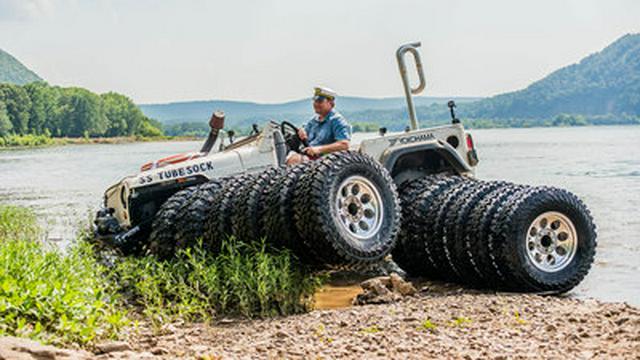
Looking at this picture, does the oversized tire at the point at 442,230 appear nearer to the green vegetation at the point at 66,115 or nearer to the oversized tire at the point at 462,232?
the oversized tire at the point at 462,232

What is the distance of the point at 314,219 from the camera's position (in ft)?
27.1

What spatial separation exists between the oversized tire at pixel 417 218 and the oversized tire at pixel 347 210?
3.37 feet

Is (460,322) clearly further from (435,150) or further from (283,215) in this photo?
(435,150)

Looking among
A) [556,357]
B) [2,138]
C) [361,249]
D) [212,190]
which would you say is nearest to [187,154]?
[212,190]

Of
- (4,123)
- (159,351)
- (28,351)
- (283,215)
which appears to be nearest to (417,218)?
(283,215)

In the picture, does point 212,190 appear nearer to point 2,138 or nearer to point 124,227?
point 124,227

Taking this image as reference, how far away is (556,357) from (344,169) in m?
3.05

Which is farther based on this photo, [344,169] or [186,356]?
[344,169]

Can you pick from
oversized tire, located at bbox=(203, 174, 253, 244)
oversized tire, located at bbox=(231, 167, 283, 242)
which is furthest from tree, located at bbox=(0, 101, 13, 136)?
oversized tire, located at bbox=(231, 167, 283, 242)

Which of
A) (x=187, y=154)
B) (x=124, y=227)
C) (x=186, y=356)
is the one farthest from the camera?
(x=187, y=154)

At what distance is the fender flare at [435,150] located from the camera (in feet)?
33.6

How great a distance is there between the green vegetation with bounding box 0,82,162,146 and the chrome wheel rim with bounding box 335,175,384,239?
106294 mm

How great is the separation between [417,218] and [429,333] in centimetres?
318

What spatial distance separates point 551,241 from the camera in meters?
9.71
